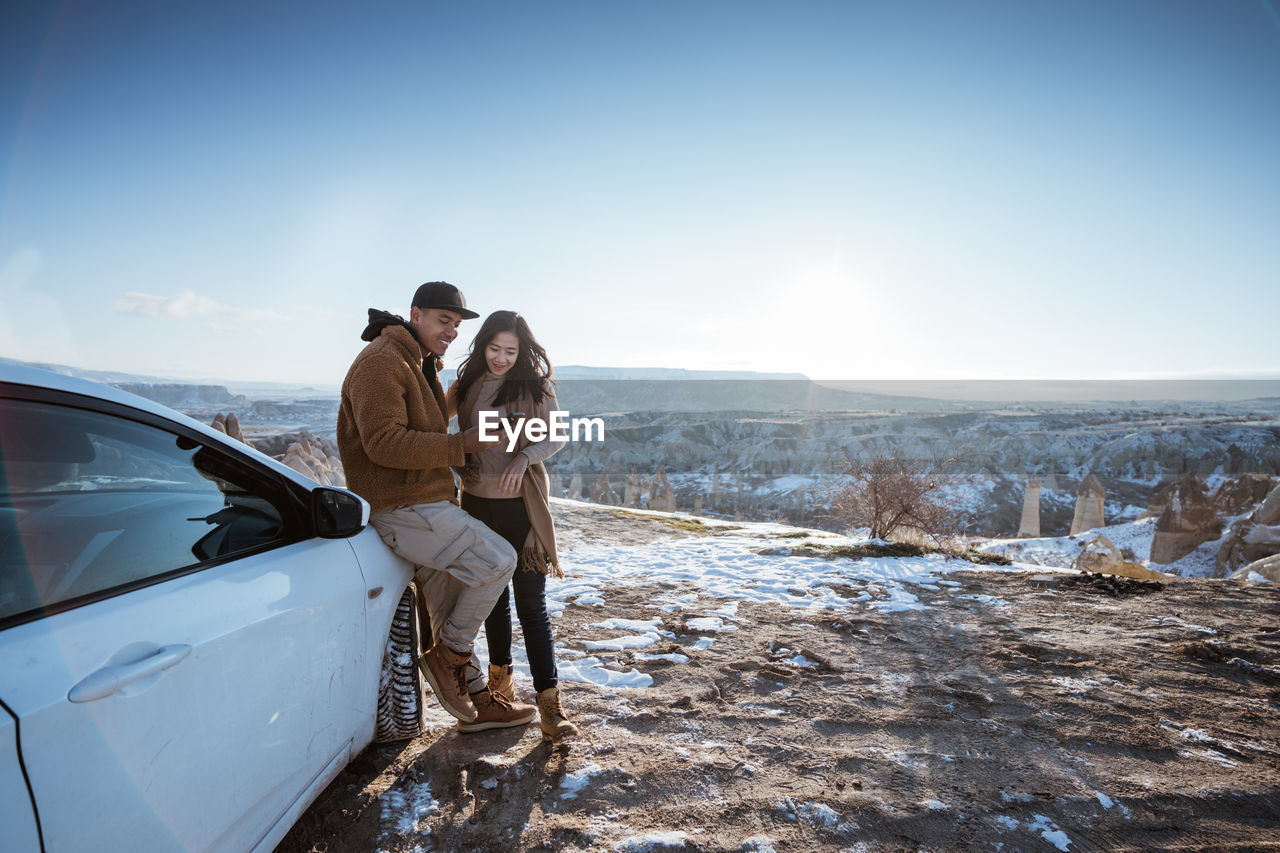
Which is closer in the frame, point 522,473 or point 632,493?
point 522,473

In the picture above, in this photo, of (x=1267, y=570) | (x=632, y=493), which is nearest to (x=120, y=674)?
(x=1267, y=570)

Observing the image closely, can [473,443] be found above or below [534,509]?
above

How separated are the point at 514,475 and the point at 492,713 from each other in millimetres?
1348

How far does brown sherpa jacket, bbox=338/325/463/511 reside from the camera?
2.67 m

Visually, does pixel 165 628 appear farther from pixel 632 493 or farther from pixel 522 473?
pixel 632 493

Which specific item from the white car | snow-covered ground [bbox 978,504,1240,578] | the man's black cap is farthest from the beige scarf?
snow-covered ground [bbox 978,504,1240,578]

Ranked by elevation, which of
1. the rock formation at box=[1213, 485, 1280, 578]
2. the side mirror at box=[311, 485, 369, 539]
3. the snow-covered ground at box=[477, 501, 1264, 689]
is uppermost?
the side mirror at box=[311, 485, 369, 539]

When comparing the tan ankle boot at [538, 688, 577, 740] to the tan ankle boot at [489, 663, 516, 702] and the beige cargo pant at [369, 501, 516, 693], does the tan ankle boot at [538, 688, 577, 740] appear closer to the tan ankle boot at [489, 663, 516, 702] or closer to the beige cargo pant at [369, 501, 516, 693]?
the tan ankle boot at [489, 663, 516, 702]

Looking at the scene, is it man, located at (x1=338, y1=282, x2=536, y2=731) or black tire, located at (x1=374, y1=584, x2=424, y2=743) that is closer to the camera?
man, located at (x1=338, y1=282, x2=536, y2=731)

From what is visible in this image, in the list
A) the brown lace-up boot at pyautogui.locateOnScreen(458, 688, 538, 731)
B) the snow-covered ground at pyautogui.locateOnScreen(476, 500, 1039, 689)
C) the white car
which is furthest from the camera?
the snow-covered ground at pyautogui.locateOnScreen(476, 500, 1039, 689)

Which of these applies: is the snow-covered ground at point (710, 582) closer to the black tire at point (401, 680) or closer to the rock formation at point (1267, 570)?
the black tire at point (401, 680)

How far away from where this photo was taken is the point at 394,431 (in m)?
2.66

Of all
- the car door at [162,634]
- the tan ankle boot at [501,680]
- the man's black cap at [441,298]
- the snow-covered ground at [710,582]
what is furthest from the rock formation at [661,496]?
the car door at [162,634]

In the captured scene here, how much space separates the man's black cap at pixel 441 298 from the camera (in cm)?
297
